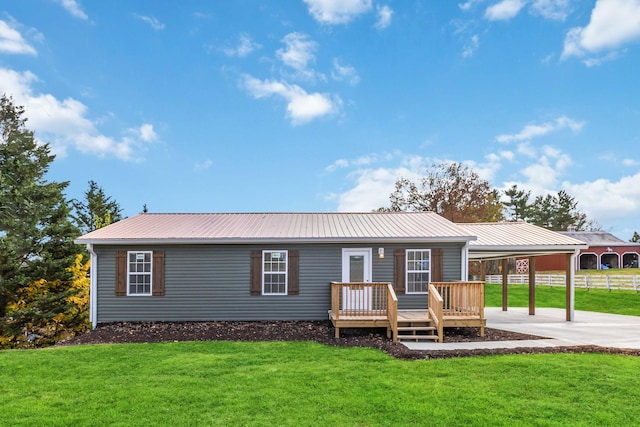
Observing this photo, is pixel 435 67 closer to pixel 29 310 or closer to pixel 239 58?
pixel 239 58

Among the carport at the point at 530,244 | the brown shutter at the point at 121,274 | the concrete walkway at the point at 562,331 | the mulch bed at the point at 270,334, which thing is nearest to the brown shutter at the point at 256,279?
the mulch bed at the point at 270,334

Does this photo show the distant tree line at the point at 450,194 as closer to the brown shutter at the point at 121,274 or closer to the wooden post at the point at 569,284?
the wooden post at the point at 569,284

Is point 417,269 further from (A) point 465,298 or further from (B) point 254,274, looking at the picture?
(B) point 254,274

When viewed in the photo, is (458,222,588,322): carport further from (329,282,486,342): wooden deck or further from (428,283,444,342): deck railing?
(428,283,444,342): deck railing

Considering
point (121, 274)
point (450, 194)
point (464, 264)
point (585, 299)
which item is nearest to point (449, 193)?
point (450, 194)

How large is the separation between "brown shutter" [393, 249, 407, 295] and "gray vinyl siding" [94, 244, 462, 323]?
129 millimetres

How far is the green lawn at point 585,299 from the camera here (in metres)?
18.5

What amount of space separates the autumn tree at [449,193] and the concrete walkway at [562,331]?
15842 mm

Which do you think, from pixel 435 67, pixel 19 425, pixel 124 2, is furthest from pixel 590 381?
pixel 124 2

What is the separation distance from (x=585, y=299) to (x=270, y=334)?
17025mm

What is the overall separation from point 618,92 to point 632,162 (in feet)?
32.9

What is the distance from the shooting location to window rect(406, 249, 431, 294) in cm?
1212

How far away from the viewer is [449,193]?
103 ft

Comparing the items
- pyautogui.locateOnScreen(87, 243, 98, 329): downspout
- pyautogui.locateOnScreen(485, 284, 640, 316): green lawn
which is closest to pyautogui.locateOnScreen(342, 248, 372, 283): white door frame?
pyautogui.locateOnScreen(87, 243, 98, 329): downspout
